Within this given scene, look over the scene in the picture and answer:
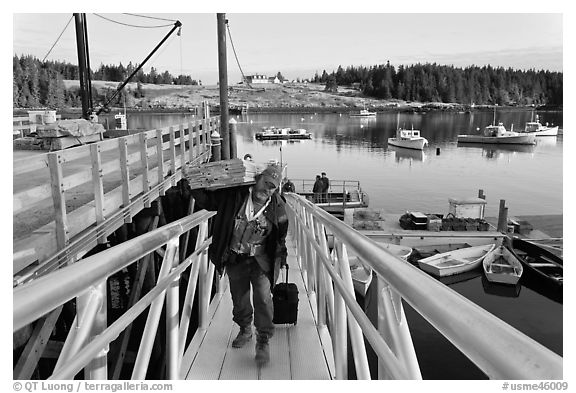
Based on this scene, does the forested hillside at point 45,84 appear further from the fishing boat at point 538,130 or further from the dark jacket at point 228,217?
the fishing boat at point 538,130

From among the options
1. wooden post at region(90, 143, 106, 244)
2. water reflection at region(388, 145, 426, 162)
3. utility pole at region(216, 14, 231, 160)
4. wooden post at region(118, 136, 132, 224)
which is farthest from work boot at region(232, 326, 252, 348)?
water reflection at region(388, 145, 426, 162)

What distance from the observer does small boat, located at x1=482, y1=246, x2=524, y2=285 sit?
68.8 ft

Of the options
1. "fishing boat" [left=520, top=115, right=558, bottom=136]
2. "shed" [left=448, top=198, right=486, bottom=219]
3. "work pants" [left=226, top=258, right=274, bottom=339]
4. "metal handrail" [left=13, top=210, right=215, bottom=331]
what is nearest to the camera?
"metal handrail" [left=13, top=210, right=215, bottom=331]

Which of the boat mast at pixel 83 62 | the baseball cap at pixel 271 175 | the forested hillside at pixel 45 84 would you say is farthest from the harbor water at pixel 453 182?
the forested hillside at pixel 45 84

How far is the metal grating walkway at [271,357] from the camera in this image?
326 centimetres

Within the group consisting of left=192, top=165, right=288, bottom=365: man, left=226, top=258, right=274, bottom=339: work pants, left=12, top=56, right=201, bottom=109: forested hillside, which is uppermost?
left=12, top=56, right=201, bottom=109: forested hillside

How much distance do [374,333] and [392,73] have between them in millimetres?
175459

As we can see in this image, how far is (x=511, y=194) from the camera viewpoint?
40344 millimetres

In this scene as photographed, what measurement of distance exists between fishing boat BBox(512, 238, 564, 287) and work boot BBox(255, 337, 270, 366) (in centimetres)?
2076

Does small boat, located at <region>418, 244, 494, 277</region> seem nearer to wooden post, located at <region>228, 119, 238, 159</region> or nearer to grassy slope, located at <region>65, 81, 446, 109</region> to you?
wooden post, located at <region>228, 119, 238, 159</region>

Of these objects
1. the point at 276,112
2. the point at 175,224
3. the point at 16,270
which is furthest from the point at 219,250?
the point at 276,112

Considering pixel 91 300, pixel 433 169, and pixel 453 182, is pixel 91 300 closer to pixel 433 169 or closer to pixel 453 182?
pixel 453 182

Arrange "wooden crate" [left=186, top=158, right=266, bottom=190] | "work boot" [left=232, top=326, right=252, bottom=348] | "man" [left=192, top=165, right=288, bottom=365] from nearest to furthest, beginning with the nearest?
"wooden crate" [left=186, top=158, right=266, bottom=190], "man" [left=192, top=165, right=288, bottom=365], "work boot" [left=232, top=326, right=252, bottom=348]
